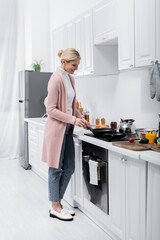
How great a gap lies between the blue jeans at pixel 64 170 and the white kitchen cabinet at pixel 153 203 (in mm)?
1139

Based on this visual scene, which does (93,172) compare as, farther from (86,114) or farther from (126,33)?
(86,114)

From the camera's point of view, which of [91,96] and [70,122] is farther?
[91,96]

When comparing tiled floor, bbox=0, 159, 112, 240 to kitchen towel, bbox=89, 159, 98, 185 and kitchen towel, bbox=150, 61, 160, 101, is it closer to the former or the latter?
kitchen towel, bbox=89, 159, 98, 185

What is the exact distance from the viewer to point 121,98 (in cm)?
338

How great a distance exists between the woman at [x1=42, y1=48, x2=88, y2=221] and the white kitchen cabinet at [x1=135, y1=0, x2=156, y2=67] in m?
0.60

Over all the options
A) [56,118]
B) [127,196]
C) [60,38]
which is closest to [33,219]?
[56,118]

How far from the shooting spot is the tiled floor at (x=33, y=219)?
2.60 meters

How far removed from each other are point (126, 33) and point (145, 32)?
0.28m

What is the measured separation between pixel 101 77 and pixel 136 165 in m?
1.95

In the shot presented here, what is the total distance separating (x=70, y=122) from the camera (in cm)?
271

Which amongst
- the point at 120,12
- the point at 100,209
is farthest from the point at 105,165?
the point at 120,12

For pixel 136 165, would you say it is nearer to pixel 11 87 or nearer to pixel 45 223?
pixel 45 223

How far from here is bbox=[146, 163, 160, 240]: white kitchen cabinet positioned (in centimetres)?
184

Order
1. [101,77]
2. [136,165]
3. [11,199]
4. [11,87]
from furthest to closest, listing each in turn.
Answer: [11,87], [101,77], [11,199], [136,165]
